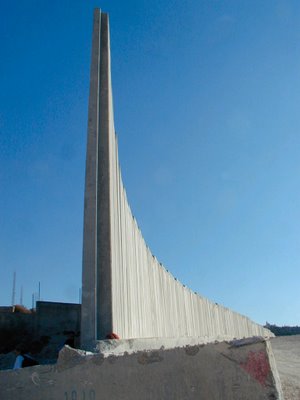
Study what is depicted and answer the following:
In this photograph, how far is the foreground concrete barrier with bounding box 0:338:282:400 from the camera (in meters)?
3.46

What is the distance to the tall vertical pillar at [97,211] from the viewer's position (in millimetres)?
5566

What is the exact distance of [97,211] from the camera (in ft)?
20.8

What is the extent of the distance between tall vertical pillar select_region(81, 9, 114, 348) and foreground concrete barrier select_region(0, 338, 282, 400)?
4.54ft

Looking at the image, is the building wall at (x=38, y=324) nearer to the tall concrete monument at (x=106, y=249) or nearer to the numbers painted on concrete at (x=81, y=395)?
the tall concrete monument at (x=106, y=249)

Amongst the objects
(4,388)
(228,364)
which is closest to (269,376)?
(228,364)

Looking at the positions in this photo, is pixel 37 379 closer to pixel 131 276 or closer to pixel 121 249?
pixel 121 249

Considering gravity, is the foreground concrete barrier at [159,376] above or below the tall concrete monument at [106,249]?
below

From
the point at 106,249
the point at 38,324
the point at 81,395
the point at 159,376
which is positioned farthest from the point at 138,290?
the point at 38,324

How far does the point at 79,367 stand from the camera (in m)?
3.98

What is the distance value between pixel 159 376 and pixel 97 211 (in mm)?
2998

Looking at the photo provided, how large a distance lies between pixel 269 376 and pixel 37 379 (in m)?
1.96

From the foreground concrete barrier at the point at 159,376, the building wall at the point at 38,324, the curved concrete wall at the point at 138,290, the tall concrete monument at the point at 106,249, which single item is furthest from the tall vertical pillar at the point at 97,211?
the building wall at the point at 38,324

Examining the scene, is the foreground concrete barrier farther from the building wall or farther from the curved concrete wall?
the building wall

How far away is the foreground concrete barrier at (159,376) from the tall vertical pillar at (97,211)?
138cm
